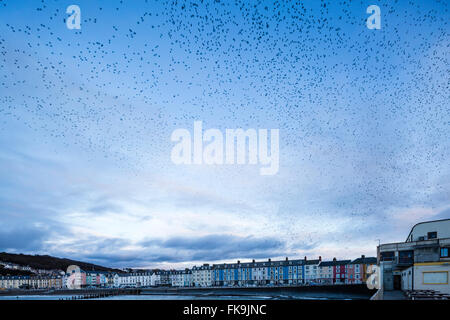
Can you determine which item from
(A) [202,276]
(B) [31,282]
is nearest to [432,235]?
(A) [202,276]

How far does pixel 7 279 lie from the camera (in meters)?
155

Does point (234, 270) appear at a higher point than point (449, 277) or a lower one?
lower

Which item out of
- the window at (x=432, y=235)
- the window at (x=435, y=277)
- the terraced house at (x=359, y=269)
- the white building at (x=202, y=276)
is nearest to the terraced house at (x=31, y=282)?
the white building at (x=202, y=276)

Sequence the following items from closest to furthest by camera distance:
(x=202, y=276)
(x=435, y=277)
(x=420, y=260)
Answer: (x=435, y=277)
(x=420, y=260)
(x=202, y=276)

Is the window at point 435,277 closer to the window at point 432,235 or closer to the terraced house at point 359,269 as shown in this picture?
the window at point 432,235

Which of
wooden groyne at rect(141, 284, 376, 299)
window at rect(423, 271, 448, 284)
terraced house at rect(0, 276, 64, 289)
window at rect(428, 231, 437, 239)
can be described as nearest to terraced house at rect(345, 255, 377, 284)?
wooden groyne at rect(141, 284, 376, 299)

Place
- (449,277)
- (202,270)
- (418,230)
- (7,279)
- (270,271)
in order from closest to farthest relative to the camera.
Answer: (449,277)
(418,230)
(270,271)
(202,270)
(7,279)

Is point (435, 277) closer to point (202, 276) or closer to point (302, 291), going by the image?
point (302, 291)

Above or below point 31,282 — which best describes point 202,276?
above

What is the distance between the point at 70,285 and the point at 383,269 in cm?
15878

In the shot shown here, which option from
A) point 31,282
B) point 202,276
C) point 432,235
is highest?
point 432,235
